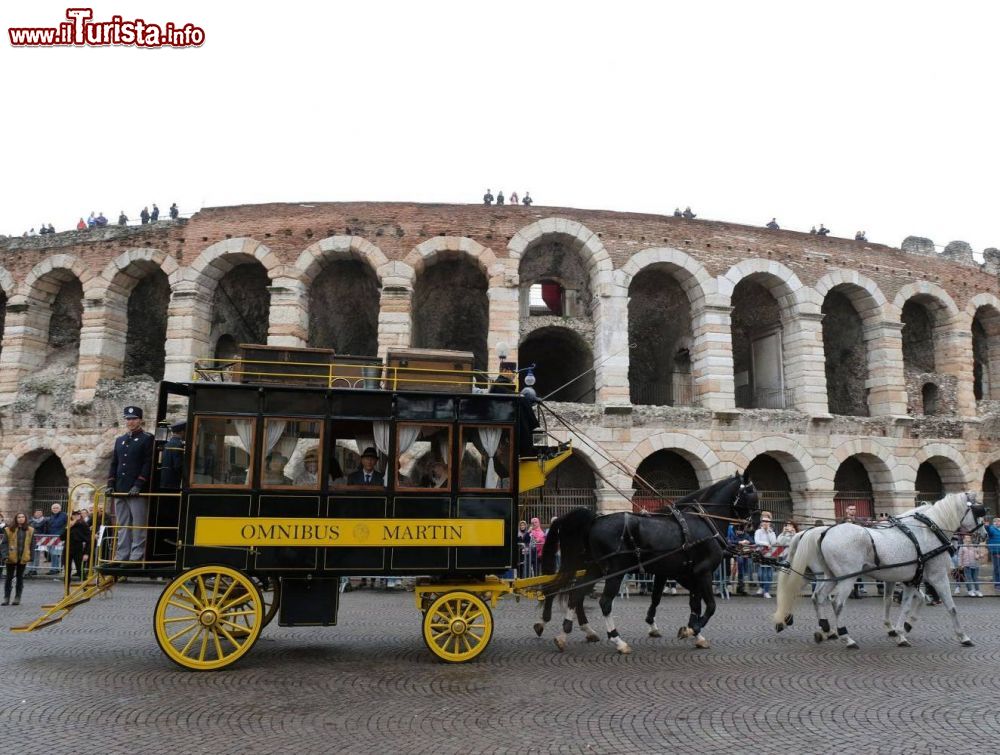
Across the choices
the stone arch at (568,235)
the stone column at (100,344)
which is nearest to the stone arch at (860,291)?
the stone arch at (568,235)

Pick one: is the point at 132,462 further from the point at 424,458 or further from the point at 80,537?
the point at 80,537

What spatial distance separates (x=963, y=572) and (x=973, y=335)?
34.8 ft

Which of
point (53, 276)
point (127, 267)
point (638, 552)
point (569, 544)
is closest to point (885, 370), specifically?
point (638, 552)

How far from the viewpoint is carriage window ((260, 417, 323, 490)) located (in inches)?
280

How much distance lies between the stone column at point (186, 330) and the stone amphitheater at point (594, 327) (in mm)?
67

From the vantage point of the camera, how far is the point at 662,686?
6242 mm

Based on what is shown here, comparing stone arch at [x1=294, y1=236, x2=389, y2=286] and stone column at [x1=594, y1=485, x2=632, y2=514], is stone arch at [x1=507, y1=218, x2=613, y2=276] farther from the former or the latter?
stone column at [x1=594, y1=485, x2=632, y2=514]

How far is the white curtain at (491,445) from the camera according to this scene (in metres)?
7.58

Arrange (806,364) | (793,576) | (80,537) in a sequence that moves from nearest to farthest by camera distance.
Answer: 1. (793,576)
2. (80,537)
3. (806,364)

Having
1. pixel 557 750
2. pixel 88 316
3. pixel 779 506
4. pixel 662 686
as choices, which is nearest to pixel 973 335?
pixel 779 506

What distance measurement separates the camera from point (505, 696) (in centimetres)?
584

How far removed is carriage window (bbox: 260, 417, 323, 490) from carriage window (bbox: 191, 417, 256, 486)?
19cm

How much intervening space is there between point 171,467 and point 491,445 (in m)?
3.47

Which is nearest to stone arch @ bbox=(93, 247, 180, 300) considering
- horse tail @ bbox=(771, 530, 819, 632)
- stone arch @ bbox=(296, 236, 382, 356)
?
stone arch @ bbox=(296, 236, 382, 356)
